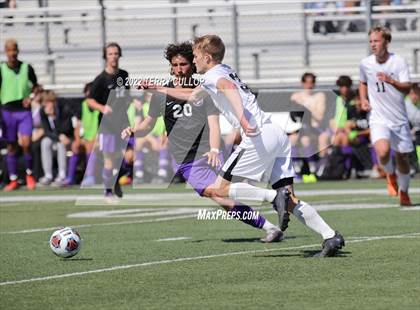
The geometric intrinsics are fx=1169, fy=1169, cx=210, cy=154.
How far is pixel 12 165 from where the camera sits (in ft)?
65.4

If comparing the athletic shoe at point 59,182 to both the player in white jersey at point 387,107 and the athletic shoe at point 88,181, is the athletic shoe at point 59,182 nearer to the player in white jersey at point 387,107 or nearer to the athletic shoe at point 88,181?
the athletic shoe at point 88,181

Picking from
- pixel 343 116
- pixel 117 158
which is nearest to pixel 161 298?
pixel 117 158

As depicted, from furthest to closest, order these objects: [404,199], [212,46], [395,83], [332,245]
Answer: [404,199] < [395,83] < [212,46] < [332,245]

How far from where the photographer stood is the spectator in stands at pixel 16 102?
19516mm

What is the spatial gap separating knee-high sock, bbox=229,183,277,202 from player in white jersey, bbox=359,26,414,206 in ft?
15.1

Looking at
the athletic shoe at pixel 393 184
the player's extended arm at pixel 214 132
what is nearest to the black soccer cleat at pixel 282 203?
the player's extended arm at pixel 214 132

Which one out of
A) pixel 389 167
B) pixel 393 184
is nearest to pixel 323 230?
pixel 389 167

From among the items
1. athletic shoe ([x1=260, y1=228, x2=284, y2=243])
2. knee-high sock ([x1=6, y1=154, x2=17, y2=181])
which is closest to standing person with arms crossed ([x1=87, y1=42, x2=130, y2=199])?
knee-high sock ([x1=6, y1=154, x2=17, y2=181])

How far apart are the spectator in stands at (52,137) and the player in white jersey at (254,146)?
11468 mm

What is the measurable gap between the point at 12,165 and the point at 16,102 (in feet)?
3.57

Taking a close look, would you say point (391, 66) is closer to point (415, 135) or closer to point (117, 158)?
point (117, 158)

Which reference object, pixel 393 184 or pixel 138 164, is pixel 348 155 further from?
pixel 393 184

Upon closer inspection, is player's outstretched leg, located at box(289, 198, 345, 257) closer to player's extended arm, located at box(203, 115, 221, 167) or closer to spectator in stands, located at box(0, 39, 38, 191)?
player's extended arm, located at box(203, 115, 221, 167)

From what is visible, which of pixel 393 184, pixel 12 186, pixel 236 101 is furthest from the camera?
pixel 12 186
